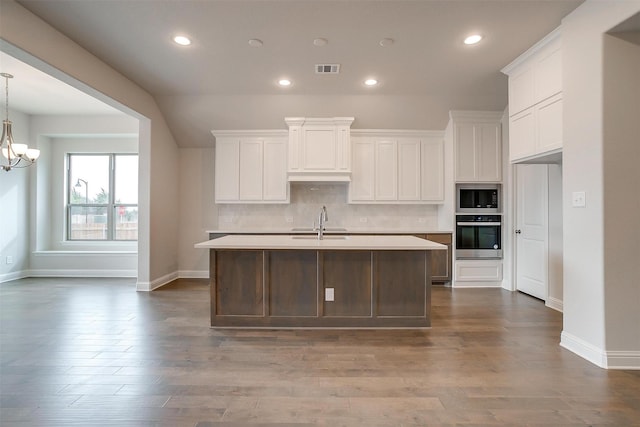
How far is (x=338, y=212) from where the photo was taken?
5.58 metres

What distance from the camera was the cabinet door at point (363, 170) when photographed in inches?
207

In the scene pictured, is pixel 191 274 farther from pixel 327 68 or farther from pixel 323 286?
pixel 327 68

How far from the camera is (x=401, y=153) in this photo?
529cm

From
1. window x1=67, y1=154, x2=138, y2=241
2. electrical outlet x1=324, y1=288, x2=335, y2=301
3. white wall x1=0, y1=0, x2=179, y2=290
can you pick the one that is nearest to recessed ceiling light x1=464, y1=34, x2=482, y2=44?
electrical outlet x1=324, y1=288, x2=335, y2=301

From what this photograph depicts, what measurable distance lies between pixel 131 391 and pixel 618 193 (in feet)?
11.9

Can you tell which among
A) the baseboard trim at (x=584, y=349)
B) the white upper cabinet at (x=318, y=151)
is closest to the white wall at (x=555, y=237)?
the baseboard trim at (x=584, y=349)

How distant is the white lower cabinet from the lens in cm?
489

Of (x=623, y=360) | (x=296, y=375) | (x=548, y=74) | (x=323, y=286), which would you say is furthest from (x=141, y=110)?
(x=623, y=360)

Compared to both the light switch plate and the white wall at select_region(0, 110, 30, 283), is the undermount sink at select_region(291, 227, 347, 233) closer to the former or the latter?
the light switch plate

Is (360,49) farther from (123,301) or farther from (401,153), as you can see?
(123,301)

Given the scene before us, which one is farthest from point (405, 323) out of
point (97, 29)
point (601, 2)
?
point (97, 29)

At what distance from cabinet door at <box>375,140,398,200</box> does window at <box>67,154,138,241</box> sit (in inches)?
180

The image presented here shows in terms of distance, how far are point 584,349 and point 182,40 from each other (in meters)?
→ 4.46

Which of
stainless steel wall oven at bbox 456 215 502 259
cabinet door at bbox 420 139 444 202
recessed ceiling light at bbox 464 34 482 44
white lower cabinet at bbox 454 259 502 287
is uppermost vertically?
recessed ceiling light at bbox 464 34 482 44
